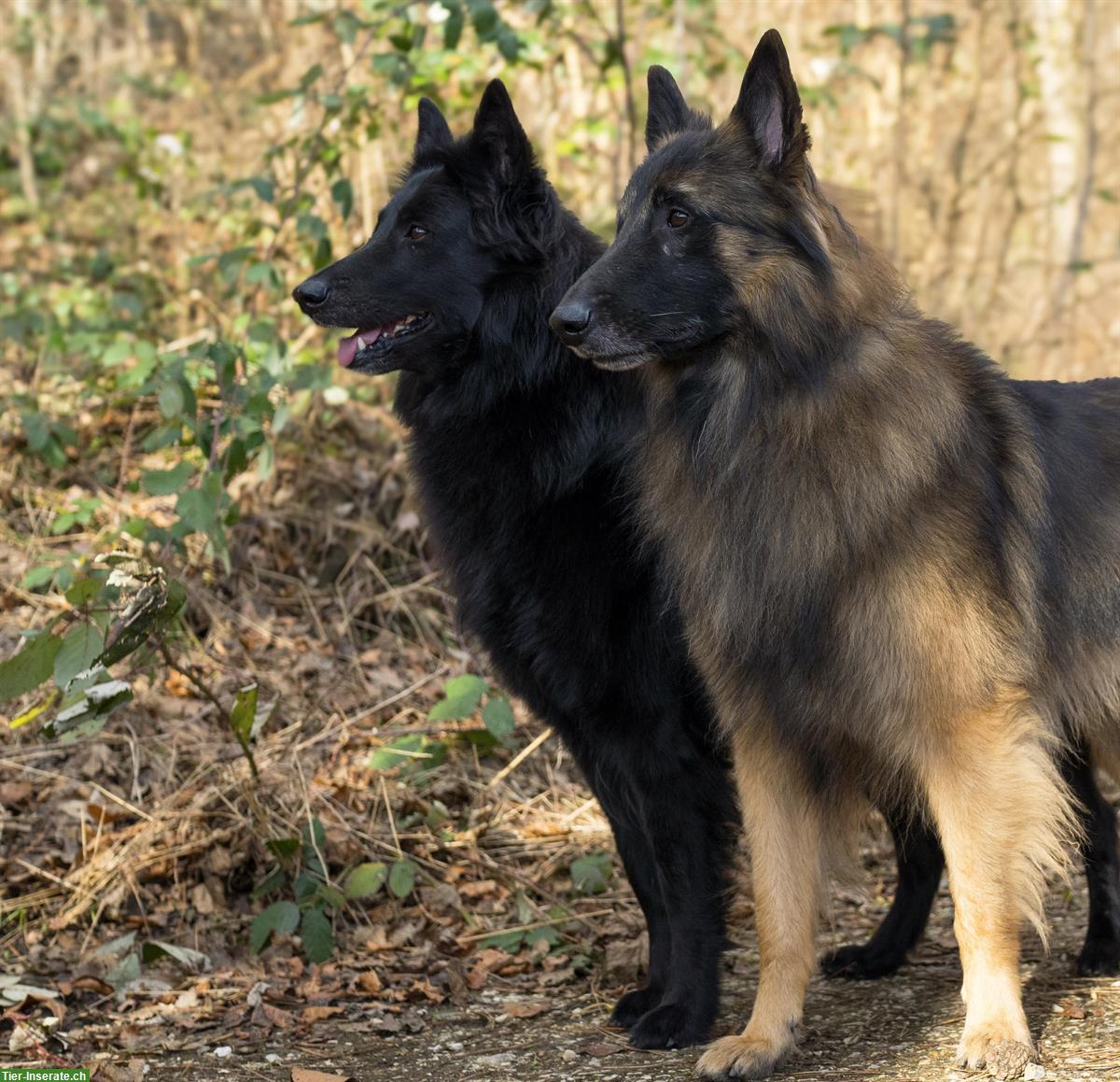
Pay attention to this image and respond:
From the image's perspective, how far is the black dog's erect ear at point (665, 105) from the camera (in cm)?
329

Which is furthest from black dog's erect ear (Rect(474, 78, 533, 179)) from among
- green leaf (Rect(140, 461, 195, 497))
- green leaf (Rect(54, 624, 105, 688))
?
green leaf (Rect(54, 624, 105, 688))

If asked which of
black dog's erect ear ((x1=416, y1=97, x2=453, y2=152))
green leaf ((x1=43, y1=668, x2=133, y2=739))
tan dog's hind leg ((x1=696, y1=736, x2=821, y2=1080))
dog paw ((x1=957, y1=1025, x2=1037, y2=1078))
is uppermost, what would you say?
black dog's erect ear ((x1=416, y1=97, x2=453, y2=152))

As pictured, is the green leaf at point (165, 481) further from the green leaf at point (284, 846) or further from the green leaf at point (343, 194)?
the green leaf at point (343, 194)

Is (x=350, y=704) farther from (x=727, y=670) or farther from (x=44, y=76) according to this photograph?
(x=44, y=76)

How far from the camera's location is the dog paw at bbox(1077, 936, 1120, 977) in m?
3.58

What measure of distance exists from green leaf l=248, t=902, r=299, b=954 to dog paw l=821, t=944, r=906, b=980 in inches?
66.0

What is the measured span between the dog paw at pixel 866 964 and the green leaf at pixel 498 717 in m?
1.31

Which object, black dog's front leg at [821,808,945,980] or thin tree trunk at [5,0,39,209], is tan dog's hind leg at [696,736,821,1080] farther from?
thin tree trunk at [5,0,39,209]

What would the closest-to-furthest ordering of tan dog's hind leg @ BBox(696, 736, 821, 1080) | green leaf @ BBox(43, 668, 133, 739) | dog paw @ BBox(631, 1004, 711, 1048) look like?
tan dog's hind leg @ BBox(696, 736, 821, 1080)
dog paw @ BBox(631, 1004, 711, 1048)
green leaf @ BBox(43, 668, 133, 739)

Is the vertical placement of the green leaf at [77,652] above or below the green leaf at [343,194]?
below

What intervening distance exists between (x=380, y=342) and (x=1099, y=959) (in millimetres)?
2754

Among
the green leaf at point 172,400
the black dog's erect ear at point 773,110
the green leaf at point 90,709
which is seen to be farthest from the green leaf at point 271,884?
the black dog's erect ear at point 773,110

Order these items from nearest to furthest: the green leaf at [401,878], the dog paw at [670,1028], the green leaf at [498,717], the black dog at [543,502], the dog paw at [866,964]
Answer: the dog paw at [670,1028] → the black dog at [543,502] → the dog paw at [866,964] → the green leaf at [401,878] → the green leaf at [498,717]

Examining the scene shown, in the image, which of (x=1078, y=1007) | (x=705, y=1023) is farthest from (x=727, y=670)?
(x=1078, y=1007)
